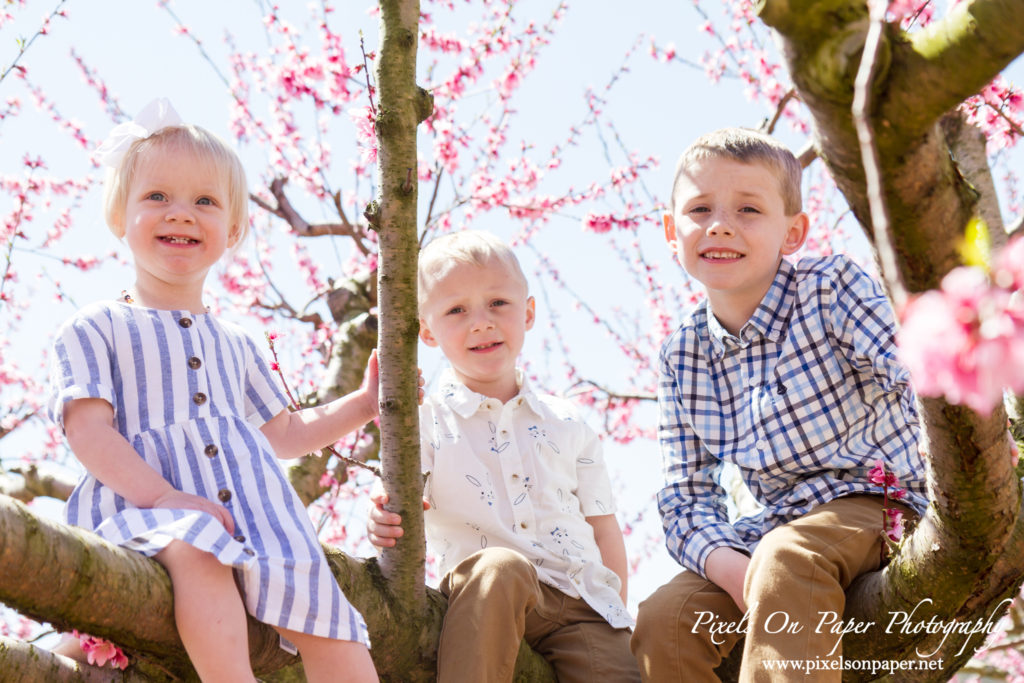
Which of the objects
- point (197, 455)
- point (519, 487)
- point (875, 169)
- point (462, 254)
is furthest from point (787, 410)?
point (875, 169)

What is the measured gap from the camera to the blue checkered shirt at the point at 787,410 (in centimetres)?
228

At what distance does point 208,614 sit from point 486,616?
0.65 meters

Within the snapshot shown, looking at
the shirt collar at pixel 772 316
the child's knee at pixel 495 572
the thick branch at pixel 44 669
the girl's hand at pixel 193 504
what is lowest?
the thick branch at pixel 44 669

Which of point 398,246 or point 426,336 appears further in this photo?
point 426,336

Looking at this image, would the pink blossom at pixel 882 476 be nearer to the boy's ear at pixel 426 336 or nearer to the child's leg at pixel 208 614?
the boy's ear at pixel 426 336

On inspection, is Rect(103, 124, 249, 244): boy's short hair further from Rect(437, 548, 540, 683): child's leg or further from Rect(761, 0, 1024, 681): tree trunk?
Rect(761, 0, 1024, 681): tree trunk

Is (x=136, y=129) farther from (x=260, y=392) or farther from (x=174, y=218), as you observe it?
(x=260, y=392)

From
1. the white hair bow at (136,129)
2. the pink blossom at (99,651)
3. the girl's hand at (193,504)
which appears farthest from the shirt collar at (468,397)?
the pink blossom at (99,651)

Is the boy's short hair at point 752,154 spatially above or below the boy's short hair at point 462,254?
above

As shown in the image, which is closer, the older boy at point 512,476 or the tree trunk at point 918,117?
the tree trunk at point 918,117

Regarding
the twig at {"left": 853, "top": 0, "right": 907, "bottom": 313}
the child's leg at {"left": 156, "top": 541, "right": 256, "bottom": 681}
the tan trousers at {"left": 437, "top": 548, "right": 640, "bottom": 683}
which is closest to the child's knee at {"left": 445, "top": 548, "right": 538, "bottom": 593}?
the tan trousers at {"left": 437, "top": 548, "right": 640, "bottom": 683}

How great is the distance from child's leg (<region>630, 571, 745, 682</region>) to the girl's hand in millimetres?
1000

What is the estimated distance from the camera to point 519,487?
253 cm

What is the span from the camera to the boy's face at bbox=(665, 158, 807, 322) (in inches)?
97.8
